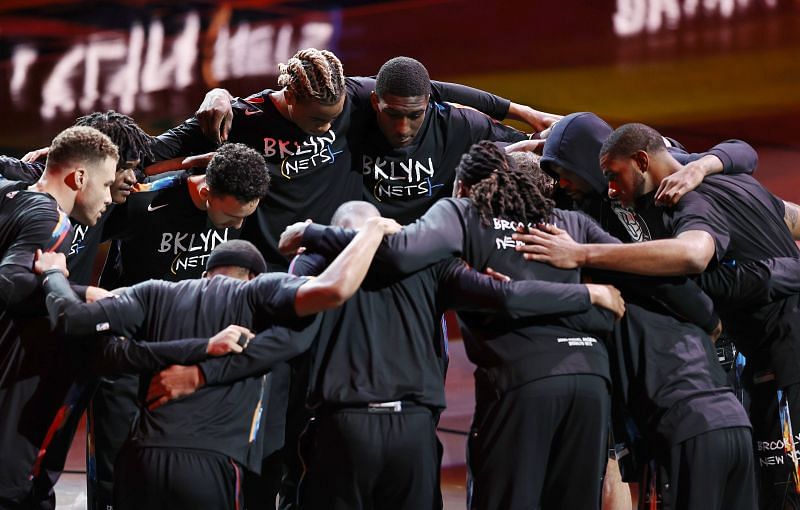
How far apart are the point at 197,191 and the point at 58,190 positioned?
0.85 m

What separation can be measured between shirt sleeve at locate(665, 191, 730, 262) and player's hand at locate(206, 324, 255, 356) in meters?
2.22

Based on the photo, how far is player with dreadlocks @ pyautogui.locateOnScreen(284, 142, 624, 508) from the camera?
14.5ft

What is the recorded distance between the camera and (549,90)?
12.3m

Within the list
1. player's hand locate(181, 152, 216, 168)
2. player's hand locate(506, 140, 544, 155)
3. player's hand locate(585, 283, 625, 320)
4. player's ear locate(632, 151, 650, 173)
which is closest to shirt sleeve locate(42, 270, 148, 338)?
player's hand locate(181, 152, 216, 168)

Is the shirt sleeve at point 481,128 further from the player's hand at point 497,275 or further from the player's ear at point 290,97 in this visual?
the player's hand at point 497,275

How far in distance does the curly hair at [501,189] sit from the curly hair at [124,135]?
6.92ft

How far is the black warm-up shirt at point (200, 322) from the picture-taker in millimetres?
4344

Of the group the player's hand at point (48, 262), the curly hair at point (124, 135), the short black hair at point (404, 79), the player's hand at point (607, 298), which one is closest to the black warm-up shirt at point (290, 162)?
the curly hair at point (124, 135)

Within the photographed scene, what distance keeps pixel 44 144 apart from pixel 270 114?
7.55 metres

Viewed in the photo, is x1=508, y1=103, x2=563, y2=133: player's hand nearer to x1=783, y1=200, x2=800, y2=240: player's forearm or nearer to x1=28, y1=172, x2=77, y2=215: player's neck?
x1=783, y1=200, x2=800, y2=240: player's forearm

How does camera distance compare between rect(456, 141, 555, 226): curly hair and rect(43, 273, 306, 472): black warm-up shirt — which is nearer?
rect(43, 273, 306, 472): black warm-up shirt

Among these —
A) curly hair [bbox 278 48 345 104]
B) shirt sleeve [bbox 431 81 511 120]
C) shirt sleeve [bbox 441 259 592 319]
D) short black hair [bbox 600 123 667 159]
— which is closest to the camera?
shirt sleeve [bbox 441 259 592 319]

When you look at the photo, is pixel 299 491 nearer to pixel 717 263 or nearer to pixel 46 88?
pixel 717 263

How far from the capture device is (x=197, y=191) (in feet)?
18.8
